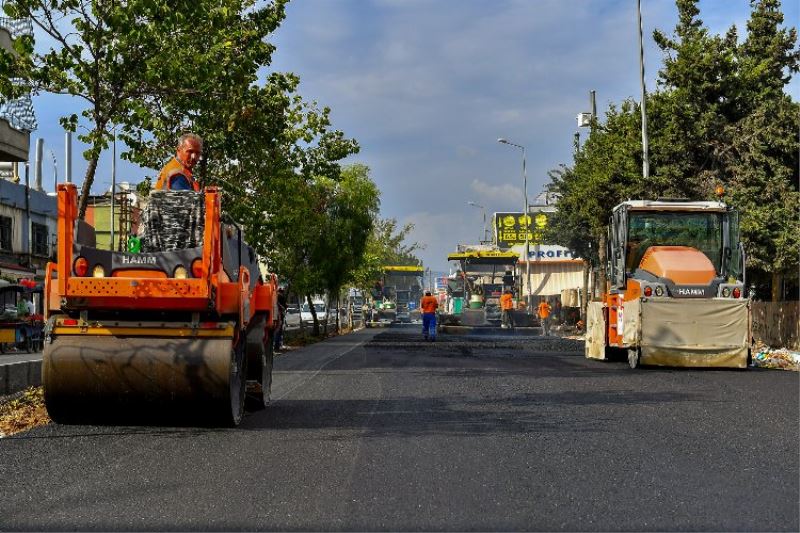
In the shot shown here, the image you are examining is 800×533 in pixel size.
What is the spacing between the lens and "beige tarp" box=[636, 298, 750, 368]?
1744cm

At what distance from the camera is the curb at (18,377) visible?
11680 mm

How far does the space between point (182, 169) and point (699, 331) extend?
10.8 meters

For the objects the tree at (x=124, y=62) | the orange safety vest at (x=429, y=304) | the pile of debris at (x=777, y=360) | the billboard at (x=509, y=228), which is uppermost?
the billboard at (x=509, y=228)

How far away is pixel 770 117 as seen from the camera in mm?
27531

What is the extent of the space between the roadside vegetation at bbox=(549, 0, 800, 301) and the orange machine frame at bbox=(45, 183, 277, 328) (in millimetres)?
18041

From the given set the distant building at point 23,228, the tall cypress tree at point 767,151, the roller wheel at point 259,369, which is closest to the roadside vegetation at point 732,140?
the tall cypress tree at point 767,151

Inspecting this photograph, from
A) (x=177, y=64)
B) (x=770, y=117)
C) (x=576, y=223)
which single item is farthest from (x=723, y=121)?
(x=177, y=64)

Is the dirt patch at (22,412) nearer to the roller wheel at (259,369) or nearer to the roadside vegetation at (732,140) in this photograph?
the roller wheel at (259,369)

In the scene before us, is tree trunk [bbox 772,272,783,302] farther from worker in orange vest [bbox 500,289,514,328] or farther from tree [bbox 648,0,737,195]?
worker in orange vest [bbox 500,289,514,328]

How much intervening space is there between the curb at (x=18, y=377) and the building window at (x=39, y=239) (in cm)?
3649

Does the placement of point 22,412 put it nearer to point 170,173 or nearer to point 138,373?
point 138,373

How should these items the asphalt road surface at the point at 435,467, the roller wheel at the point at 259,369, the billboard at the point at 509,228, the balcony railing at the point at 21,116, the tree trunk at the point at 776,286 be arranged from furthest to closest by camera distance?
the billboard at the point at 509,228, the tree trunk at the point at 776,286, the balcony railing at the point at 21,116, the roller wheel at the point at 259,369, the asphalt road surface at the point at 435,467

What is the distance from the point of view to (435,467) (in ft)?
24.1

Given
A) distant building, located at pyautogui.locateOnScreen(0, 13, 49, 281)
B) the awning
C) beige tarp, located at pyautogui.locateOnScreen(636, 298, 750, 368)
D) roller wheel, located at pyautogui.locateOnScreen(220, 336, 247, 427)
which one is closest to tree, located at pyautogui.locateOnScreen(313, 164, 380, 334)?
distant building, located at pyautogui.locateOnScreen(0, 13, 49, 281)
